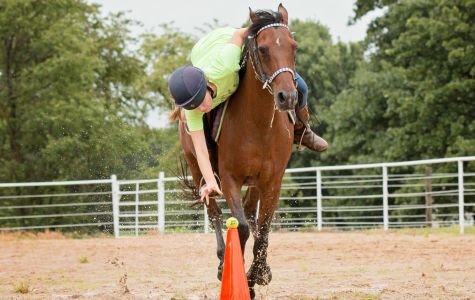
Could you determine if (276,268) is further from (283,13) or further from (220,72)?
(283,13)

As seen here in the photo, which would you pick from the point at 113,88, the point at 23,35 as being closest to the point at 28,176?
the point at 23,35

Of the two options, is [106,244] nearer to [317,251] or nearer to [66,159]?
[317,251]

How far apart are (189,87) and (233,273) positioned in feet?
4.94

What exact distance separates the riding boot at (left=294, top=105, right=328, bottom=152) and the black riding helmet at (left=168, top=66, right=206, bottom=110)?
1478 millimetres

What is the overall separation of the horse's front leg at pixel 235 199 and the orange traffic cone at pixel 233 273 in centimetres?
82

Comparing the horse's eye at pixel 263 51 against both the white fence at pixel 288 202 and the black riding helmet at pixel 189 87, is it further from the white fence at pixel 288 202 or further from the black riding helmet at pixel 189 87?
the white fence at pixel 288 202

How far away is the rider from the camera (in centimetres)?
691

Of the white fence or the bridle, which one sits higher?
the bridle

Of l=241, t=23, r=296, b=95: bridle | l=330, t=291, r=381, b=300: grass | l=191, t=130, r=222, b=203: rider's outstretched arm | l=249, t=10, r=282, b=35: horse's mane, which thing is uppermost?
l=249, t=10, r=282, b=35: horse's mane

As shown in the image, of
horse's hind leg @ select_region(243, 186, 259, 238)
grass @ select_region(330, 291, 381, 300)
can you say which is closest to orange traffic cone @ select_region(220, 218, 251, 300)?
horse's hind leg @ select_region(243, 186, 259, 238)

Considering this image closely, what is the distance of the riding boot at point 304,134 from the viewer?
8266 mm

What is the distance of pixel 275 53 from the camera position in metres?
6.61

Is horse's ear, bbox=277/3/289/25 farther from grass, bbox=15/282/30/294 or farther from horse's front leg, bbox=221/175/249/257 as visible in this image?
grass, bbox=15/282/30/294

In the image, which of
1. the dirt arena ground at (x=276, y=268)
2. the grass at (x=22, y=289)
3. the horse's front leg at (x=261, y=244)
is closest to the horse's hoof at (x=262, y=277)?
the horse's front leg at (x=261, y=244)
